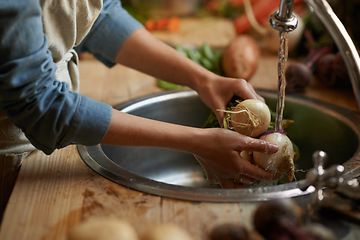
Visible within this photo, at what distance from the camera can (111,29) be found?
45.0 inches

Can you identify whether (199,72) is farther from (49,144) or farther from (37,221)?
(37,221)

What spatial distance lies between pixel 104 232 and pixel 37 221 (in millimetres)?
188

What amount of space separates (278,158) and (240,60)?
1.88 feet

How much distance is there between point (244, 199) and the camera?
78cm

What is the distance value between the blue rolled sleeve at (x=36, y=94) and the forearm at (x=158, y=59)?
14.5 inches

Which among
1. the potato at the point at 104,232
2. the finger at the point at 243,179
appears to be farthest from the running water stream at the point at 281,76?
the potato at the point at 104,232

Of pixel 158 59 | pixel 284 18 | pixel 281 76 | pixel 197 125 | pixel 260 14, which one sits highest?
pixel 284 18

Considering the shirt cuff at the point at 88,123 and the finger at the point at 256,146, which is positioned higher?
the finger at the point at 256,146

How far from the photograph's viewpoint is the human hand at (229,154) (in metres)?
0.84

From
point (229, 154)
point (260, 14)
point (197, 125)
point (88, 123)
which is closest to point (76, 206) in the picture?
point (88, 123)

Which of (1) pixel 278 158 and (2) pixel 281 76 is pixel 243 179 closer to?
(1) pixel 278 158

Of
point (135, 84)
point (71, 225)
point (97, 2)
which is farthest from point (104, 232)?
point (135, 84)

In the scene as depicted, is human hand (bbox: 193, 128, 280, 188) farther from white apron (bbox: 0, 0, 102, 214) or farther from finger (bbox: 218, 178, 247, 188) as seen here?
white apron (bbox: 0, 0, 102, 214)

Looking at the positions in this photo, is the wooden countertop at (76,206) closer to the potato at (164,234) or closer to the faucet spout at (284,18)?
the potato at (164,234)
